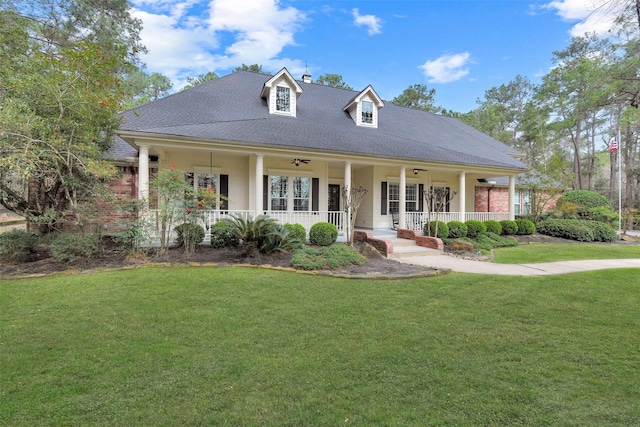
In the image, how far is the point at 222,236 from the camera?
8.74 m

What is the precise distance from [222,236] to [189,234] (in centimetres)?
99

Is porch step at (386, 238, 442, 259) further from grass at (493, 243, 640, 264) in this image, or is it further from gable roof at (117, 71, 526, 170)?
gable roof at (117, 71, 526, 170)

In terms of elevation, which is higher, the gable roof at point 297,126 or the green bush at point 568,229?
the gable roof at point 297,126

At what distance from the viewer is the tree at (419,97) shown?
3362 centimetres

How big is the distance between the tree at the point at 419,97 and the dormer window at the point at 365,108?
2082cm

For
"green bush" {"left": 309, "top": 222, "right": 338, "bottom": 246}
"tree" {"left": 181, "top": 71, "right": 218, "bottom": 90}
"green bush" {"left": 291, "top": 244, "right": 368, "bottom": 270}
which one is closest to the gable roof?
"green bush" {"left": 309, "top": 222, "right": 338, "bottom": 246}

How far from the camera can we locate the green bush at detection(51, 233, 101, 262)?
6839 millimetres

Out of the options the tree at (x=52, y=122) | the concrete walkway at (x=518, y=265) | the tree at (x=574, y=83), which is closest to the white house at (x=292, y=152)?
the tree at (x=52, y=122)

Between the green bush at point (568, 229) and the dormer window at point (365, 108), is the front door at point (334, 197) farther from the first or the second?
the green bush at point (568, 229)

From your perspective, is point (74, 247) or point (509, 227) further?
point (509, 227)

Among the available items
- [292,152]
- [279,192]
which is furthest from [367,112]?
[292,152]

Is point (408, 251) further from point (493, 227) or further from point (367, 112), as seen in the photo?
point (367, 112)

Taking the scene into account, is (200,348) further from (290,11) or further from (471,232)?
(290,11)

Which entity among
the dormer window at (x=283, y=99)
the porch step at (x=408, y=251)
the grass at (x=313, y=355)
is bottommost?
the grass at (x=313, y=355)
